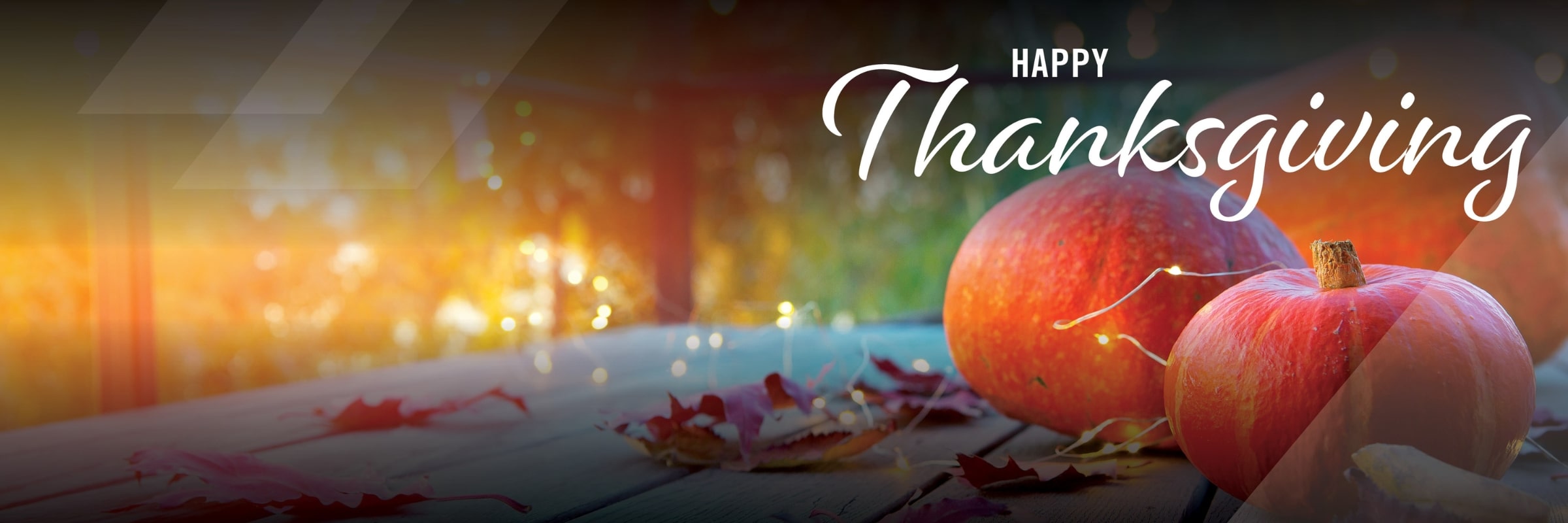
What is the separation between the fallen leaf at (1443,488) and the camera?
683 mm

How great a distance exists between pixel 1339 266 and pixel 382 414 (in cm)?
117

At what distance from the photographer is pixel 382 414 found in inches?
54.9

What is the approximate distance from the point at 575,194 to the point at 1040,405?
248cm

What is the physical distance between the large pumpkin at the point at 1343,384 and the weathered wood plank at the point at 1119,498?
0.06m

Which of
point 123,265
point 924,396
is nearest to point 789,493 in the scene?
point 924,396

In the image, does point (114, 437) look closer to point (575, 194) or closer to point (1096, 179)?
point (1096, 179)

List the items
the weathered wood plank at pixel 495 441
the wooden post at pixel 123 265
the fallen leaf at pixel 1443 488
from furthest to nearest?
the wooden post at pixel 123 265
the weathered wood plank at pixel 495 441
the fallen leaf at pixel 1443 488

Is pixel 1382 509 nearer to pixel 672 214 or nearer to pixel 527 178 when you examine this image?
pixel 672 214

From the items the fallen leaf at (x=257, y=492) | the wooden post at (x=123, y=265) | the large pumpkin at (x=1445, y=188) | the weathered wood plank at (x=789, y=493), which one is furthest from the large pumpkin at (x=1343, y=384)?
the wooden post at (x=123, y=265)

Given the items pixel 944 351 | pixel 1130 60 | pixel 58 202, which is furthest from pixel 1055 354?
pixel 1130 60

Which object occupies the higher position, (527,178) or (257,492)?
(527,178)

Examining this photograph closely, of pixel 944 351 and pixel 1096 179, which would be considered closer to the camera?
pixel 1096 179

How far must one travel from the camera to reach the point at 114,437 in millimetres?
1346

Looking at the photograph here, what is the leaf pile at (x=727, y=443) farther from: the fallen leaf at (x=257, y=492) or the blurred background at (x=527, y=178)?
the blurred background at (x=527, y=178)
